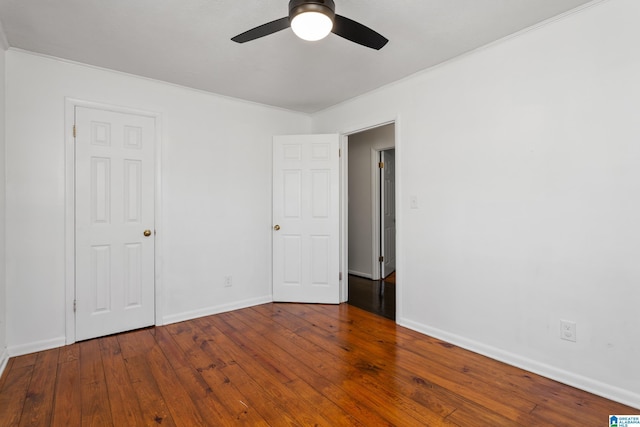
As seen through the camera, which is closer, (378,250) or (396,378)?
(396,378)

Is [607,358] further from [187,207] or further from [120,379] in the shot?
[187,207]

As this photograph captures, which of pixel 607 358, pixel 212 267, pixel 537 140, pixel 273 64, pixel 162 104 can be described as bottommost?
pixel 607 358

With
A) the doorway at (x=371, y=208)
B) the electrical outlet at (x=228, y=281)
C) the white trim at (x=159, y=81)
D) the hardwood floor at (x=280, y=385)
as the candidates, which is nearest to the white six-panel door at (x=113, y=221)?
the hardwood floor at (x=280, y=385)

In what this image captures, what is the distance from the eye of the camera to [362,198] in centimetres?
519

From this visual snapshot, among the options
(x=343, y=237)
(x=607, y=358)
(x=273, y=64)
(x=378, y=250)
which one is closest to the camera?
(x=607, y=358)

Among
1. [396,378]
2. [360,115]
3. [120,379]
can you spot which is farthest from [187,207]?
[396,378]

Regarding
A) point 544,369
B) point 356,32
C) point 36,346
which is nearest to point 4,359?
point 36,346

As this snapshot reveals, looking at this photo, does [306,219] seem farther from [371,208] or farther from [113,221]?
[113,221]

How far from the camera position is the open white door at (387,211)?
16.8 ft

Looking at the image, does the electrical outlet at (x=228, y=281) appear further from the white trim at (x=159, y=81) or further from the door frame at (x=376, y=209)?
the door frame at (x=376, y=209)

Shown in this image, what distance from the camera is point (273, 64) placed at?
279 cm

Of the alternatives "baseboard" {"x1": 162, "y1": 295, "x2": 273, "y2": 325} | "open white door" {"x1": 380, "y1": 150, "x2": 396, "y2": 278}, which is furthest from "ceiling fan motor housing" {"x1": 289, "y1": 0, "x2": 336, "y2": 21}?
"open white door" {"x1": 380, "y1": 150, "x2": 396, "y2": 278}

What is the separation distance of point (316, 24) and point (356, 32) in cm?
26

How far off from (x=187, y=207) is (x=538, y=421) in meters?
3.31
